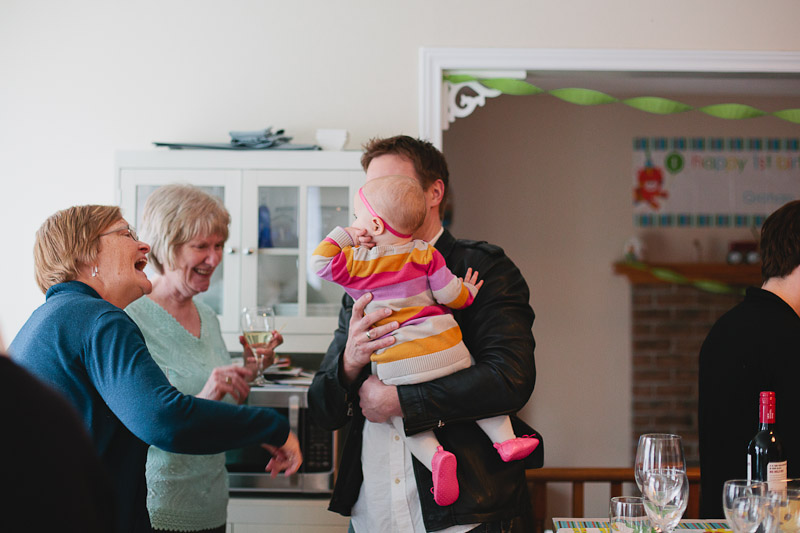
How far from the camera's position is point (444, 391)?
159cm

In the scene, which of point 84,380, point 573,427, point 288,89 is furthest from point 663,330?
point 84,380

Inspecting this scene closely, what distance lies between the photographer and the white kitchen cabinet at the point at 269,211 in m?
2.67

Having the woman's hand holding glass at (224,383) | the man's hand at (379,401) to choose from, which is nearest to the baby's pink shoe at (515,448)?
the man's hand at (379,401)

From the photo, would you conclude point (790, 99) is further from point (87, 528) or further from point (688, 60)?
point (87, 528)

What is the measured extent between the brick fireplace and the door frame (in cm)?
228

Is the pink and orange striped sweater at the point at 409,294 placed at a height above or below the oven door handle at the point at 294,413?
above

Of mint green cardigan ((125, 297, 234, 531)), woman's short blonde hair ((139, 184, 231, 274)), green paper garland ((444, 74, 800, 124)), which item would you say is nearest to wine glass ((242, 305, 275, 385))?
mint green cardigan ((125, 297, 234, 531))

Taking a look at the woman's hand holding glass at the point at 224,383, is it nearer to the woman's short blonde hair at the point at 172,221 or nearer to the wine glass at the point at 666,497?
the woman's short blonde hair at the point at 172,221

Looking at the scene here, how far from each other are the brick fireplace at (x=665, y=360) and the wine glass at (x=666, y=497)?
12.3 ft

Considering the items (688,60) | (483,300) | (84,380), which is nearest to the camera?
(84,380)

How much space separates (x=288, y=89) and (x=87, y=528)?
8.07 ft

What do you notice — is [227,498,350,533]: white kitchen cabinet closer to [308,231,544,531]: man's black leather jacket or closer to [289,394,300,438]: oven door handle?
[289,394,300,438]: oven door handle

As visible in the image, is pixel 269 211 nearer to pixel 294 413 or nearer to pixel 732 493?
pixel 294 413

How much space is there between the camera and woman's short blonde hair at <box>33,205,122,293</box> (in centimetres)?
155
